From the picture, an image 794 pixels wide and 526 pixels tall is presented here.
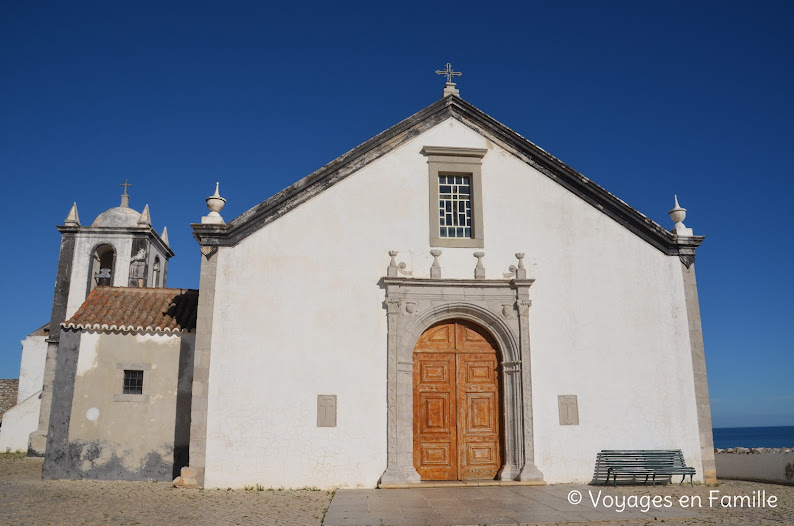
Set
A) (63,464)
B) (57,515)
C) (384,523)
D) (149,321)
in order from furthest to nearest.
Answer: (149,321) → (63,464) → (57,515) → (384,523)

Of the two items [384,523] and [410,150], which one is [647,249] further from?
[384,523]

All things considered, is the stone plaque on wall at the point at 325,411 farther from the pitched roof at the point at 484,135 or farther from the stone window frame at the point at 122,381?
the stone window frame at the point at 122,381

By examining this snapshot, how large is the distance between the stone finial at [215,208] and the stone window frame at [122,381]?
134 inches

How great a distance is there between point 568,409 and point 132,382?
28.3 feet

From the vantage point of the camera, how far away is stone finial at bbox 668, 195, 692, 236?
11.8 m

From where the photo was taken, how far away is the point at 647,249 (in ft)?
38.6

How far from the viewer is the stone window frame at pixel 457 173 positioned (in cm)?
1150

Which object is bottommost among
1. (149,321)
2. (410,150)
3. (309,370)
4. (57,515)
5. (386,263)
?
(57,515)

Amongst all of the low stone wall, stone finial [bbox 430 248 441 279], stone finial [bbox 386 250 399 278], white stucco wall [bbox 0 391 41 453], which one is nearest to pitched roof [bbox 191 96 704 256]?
stone finial [bbox 386 250 399 278]

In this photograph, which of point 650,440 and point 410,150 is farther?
point 410,150

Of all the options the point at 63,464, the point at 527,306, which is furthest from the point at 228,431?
the point at 527,306

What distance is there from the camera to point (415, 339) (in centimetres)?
1095

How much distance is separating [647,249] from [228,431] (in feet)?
28.3

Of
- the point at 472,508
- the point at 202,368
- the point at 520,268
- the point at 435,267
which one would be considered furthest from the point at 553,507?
the point at 202,368
